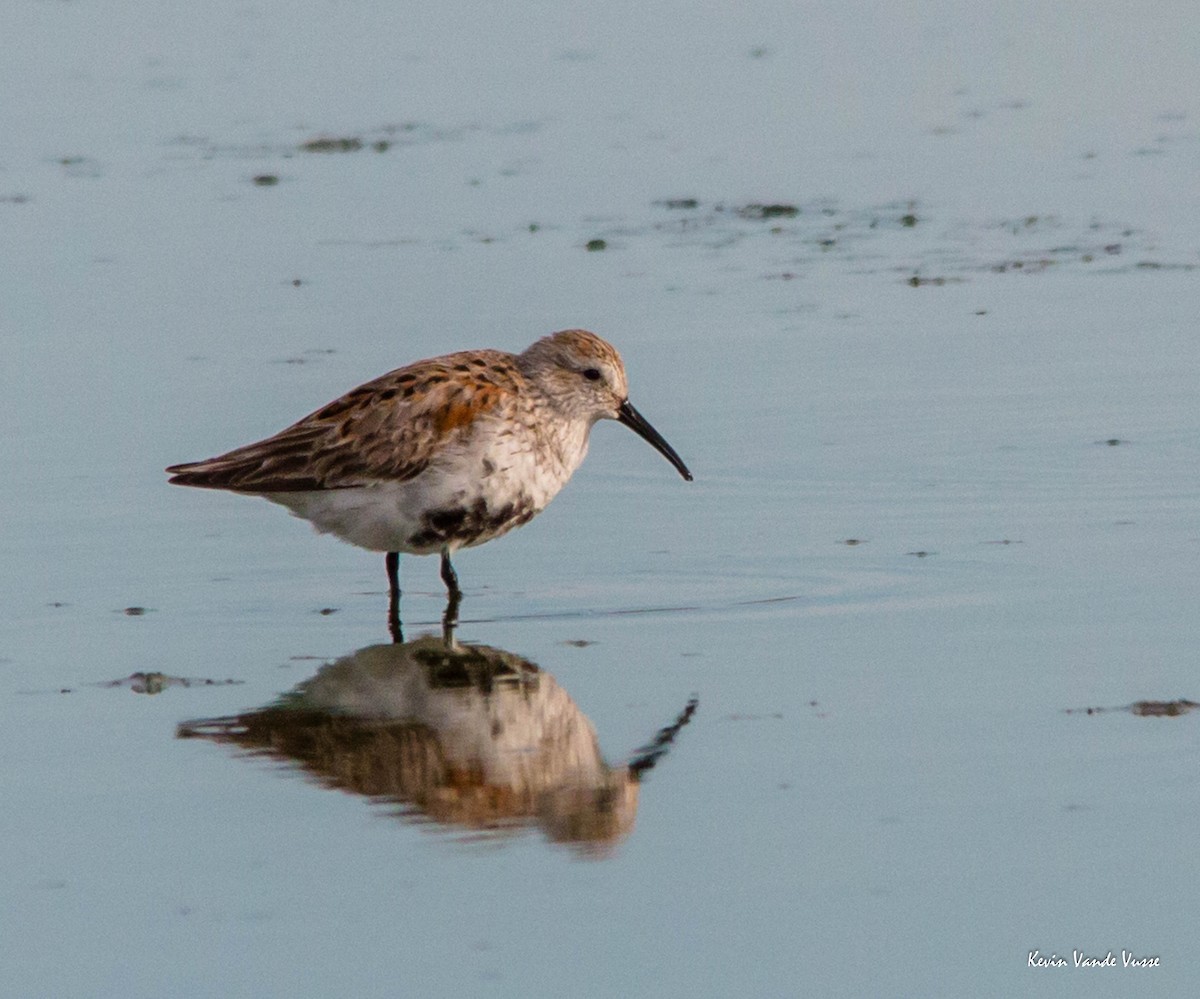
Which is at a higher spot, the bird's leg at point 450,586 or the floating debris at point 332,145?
the floating debris at point 332,145

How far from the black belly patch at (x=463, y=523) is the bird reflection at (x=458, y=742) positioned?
0.76 metres

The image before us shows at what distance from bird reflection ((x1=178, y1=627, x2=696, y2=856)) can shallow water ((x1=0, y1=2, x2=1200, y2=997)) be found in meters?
0.02

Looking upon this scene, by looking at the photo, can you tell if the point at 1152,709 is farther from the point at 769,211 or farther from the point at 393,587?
the point at 769,211

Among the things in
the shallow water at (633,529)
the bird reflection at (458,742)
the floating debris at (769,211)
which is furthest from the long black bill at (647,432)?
the floating debris at (769,211)

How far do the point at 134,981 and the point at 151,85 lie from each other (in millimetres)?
15505

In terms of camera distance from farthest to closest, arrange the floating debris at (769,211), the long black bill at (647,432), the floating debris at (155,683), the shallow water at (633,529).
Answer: the floating debris at (769,211)
the long black bill at (647,432)
the floating debris at (155,683)
the shallow water at (633,529)

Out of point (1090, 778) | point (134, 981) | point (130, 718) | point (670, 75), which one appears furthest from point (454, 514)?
point (670, 75)

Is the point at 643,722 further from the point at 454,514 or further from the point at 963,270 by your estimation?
the point at 963,270

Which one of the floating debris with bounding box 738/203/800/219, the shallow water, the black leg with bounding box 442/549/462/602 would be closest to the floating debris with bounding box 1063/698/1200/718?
the shallow water

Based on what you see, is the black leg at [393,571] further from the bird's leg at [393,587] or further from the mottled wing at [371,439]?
the mottled wing at [371,439]

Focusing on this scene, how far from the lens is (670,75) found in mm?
19828

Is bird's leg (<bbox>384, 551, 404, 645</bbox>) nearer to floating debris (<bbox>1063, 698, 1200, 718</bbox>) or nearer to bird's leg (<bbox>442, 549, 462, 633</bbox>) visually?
bird's leg (<bbox>442, 549, 462, 633</bbox>)

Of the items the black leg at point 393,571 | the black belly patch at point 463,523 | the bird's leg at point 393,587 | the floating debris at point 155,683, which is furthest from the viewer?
the black leg at point 393,571

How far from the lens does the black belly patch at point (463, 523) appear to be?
920cm
